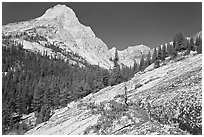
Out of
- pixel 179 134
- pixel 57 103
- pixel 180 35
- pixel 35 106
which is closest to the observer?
pixel 179 134

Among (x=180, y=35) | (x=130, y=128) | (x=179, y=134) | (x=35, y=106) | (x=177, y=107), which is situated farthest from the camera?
(x=180, y=35)

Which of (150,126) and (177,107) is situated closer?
(150,126)

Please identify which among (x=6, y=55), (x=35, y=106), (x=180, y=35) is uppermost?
(x=6, y=55)

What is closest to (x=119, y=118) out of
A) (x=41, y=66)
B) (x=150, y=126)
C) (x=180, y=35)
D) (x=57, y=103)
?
(x=150, y=126)

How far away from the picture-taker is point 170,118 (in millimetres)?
15664

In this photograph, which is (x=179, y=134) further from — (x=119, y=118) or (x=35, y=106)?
A: (x=35, y=106)

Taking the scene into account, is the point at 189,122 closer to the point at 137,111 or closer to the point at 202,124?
the point at 202,124

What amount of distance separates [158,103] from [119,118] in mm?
4660

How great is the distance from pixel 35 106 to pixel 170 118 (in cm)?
6155

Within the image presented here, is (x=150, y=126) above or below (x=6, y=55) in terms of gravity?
below

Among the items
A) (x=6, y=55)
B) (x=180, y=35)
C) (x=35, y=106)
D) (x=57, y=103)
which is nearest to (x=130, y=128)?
(x=57, y=103)

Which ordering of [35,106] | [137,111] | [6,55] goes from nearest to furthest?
[137,111], [35,106], [6,55]

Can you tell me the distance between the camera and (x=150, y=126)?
14.4m

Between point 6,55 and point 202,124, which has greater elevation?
point 6,55
